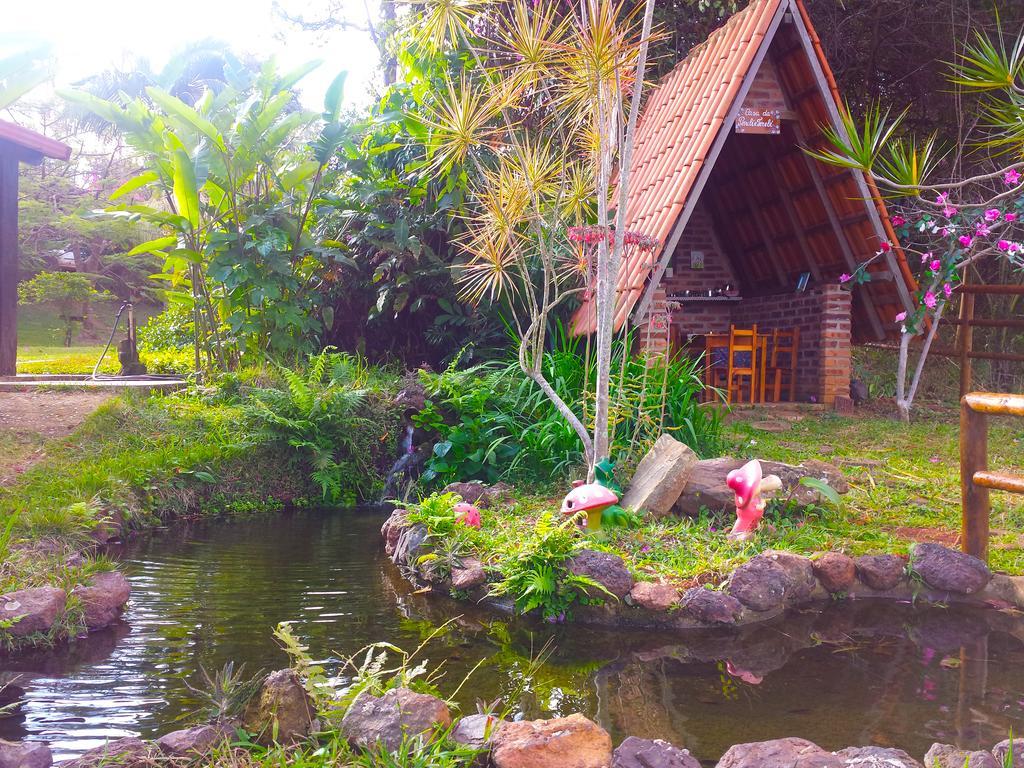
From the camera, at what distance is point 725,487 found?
5.68 meters

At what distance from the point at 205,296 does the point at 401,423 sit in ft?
10.7

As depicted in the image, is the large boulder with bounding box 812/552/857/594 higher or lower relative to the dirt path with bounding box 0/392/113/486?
lower

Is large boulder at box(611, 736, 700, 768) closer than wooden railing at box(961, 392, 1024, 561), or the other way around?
large boulder at box(611, 736, 700, 768)

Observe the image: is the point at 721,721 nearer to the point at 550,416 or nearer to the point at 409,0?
the point at 550,416

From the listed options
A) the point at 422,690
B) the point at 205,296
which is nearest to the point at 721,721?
the point at 422,690

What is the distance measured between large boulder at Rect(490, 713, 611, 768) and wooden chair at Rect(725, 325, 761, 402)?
322 inches

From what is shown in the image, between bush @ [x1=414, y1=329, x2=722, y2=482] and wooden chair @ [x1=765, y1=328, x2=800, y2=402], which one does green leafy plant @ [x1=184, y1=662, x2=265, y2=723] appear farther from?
wooden chair @ [x1=765, y1=328, x2=800, y2=402]

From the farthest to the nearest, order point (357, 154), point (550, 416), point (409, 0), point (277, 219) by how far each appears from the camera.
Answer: point (357, 154)
point (277, 219)
point (550, 416)
point (409, 0)

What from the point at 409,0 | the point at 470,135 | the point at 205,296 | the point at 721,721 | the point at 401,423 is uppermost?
the point at 409,0

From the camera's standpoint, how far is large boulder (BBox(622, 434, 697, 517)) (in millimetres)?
5535

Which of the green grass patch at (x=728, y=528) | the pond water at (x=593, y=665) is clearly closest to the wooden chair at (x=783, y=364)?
the green grass patch at (x=728, y=528)

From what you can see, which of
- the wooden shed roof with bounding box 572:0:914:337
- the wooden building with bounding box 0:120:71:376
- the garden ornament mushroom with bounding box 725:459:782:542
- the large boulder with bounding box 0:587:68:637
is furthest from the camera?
the wooden building with bounding box 0:120:71:376

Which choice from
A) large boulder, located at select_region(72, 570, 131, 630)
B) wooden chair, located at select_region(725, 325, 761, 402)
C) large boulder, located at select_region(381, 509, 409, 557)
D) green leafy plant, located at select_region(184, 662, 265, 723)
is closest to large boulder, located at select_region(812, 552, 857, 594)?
large boulder, located at select_region(381, 509, 409, 557)

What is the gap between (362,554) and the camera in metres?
5.87
